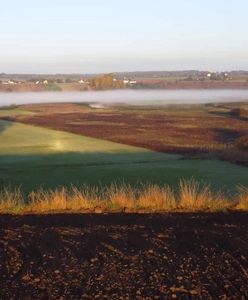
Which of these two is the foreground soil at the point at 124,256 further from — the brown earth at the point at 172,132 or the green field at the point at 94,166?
the brown earth at the point at 172,132

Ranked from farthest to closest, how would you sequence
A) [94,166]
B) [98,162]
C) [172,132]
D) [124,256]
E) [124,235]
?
[172,132] < [98,162] < [94,166] < [124,235] < [124,256]

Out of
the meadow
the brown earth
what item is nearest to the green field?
the meadow

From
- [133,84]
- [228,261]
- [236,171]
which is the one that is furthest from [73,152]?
[133,84]

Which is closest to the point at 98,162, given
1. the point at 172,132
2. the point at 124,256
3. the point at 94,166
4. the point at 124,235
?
the point at 94,166

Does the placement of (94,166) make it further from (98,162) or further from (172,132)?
(172,132)

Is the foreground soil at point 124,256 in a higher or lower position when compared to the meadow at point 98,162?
higher

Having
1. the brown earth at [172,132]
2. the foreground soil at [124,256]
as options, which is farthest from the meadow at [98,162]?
the foreground soil at [124,256]
